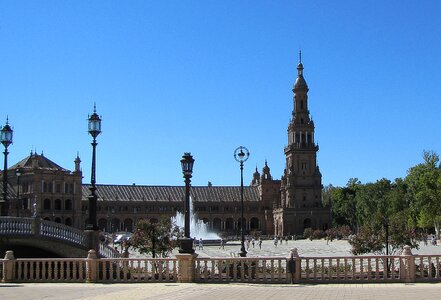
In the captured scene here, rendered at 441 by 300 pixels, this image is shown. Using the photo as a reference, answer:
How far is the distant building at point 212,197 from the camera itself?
134500 millimetres

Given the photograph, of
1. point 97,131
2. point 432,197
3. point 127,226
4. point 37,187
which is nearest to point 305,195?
point 127,226

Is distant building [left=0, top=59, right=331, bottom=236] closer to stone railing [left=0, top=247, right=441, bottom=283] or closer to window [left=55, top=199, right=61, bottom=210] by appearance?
window [left=55, top=199, right=61, bottom=210]

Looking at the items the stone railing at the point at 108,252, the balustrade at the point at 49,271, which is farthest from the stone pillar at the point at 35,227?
the stone railing at the point at 108,252

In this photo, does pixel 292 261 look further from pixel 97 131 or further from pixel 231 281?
pixel 97 131

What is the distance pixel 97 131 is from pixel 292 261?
9.98 metres

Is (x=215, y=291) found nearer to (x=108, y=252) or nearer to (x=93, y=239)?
(x=93, y=239)

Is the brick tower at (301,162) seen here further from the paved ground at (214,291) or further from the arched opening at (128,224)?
the paved ground at (214,291)

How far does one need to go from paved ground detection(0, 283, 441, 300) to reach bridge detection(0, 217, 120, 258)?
18.4 ft

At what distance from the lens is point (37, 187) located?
13162 cm

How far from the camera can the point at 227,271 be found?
75.9 ft

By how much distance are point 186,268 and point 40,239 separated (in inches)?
335

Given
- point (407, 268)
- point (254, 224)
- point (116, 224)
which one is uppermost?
point (116, 224)

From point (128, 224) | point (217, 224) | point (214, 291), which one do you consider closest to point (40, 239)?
point (214, 291)

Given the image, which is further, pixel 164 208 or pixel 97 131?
pixel 164 208
